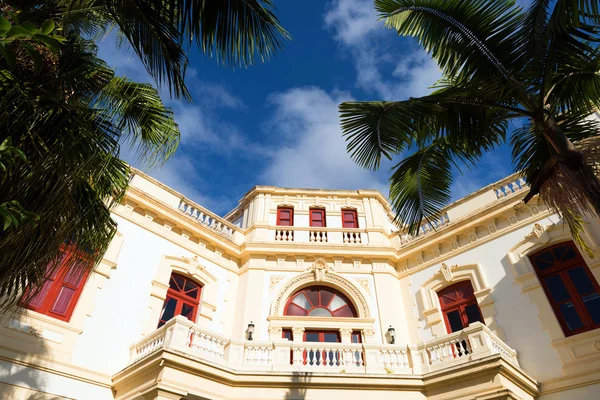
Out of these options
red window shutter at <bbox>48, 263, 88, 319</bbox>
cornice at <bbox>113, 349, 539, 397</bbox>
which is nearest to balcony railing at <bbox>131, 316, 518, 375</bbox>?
cornice at <bbox>113, 349, 539, 397</bbox>

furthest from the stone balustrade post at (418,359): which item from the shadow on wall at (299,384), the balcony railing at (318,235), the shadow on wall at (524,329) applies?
the balcony railing at (318,235)

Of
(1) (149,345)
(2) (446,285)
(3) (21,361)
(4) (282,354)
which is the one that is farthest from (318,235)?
(3) (21,361)

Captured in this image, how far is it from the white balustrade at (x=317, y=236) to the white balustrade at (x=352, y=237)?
709mm

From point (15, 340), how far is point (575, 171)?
10.3m

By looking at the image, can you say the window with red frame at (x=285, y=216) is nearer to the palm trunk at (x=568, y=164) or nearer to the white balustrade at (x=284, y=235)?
the white balustrade at (x=284, y=235)

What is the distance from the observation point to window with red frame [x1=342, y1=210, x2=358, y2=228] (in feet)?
47.9

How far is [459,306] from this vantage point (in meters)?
11.2

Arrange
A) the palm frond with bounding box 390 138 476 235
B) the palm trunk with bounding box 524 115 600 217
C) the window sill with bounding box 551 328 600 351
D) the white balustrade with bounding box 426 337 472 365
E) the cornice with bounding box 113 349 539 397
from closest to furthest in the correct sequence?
the palm trunk with bounding box 524 115 600 217, the palm frond with bounding box 390 138 476 235, the cornice with bounding box 113 349 539 397, the window sill with bounding box 551 328 600 351, the white balustrade with bounding box 426 337 472 365

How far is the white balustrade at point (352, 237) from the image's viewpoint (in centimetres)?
1365

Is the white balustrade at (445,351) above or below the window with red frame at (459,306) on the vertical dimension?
below

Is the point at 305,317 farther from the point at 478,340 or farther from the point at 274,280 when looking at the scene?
the point at 478,340

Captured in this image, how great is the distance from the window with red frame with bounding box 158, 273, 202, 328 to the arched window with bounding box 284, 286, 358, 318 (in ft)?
9.05

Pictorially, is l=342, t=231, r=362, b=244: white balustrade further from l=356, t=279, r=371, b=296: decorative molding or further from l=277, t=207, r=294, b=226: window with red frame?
l=277, t=207, r=294, b=226: window with red frame

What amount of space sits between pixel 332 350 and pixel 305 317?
7.91 ft
